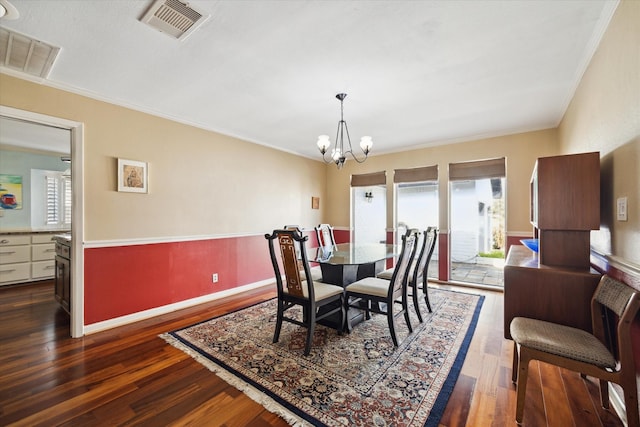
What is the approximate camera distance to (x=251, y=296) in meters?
4.01

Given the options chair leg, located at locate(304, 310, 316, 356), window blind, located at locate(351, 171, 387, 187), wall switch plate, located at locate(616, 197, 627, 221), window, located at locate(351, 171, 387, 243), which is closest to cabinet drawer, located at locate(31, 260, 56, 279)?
chair leg, located at locate(304, 310, 316, 356)

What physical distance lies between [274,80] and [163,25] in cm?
97

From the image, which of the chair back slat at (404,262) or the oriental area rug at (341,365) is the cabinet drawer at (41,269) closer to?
the oriental area rug at (341,365)

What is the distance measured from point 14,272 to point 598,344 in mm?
7388

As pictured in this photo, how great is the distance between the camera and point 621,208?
5.44 ft

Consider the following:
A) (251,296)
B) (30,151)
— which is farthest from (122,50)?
(30,151)

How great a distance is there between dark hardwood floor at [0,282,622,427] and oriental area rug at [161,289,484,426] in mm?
109

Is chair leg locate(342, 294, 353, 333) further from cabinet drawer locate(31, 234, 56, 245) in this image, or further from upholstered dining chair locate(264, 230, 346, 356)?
cabinet drawer locate(31, 234, 56, 245)

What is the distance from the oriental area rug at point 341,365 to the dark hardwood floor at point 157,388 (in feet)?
0.36

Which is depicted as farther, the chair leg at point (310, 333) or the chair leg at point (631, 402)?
the chair leg at point (310, 333)

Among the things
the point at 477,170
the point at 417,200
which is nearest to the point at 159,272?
the point at 417,200

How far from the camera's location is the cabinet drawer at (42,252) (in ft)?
15.4

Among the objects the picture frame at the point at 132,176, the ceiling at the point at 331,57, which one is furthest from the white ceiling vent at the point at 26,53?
the picture frame at the point at 132,176

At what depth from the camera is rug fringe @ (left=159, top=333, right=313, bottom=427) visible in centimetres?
159
